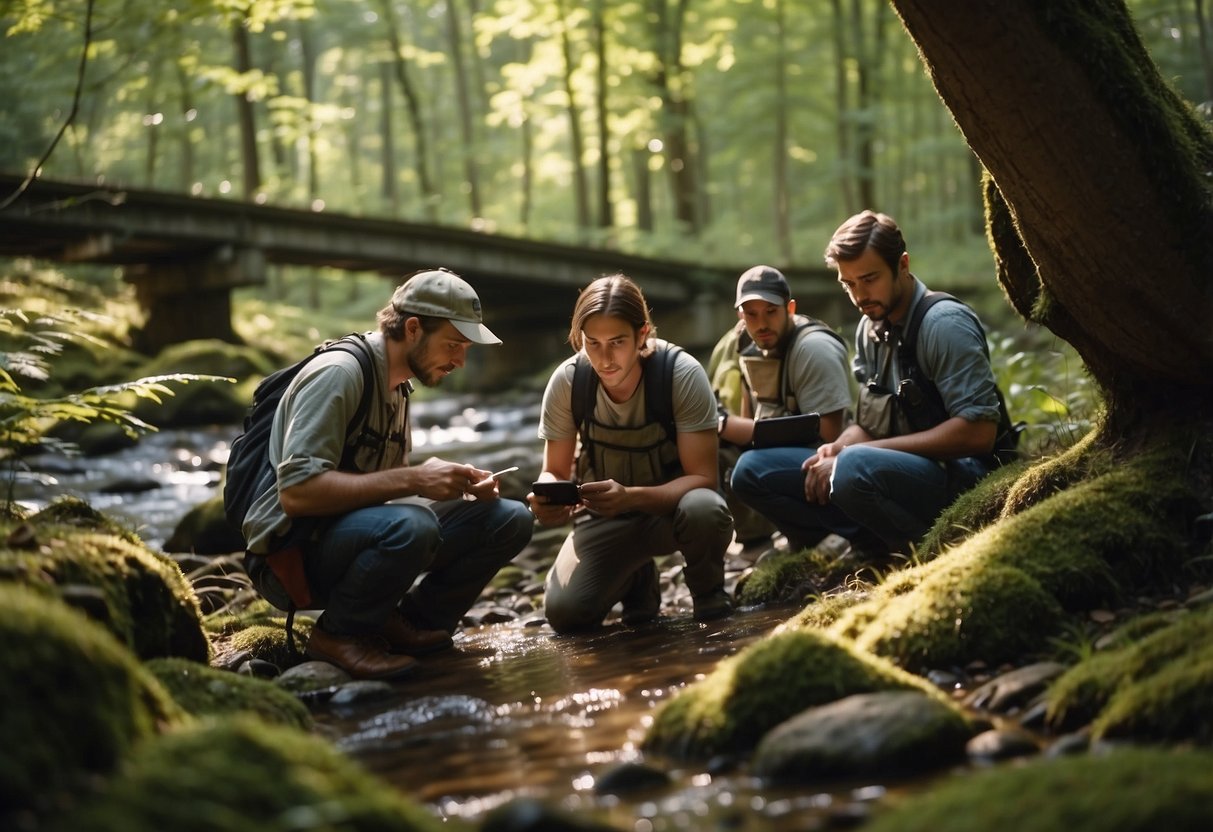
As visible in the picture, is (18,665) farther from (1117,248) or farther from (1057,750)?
(1117,248)

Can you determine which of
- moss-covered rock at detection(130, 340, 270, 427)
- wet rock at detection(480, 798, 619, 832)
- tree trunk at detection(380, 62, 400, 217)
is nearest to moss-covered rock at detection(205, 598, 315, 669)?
wet rock at detection(480, 798, 619, 832)

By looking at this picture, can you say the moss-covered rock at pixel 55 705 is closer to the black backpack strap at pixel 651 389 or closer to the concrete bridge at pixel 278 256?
the black backpack strap at pixel 651 389

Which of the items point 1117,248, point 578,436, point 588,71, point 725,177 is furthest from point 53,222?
point 725,177

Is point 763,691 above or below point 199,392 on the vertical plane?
below

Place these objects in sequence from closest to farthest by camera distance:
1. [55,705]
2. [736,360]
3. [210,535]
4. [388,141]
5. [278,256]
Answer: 1. [55,705]
2. [736,360]
3. [210,535]
4. [278,256]
5. [388,141]

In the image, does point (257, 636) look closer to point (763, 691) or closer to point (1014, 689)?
point (763, 691)

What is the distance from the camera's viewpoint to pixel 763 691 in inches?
133

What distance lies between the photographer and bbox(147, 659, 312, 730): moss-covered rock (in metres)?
3.64

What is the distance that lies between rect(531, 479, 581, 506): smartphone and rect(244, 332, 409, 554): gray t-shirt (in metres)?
0.77

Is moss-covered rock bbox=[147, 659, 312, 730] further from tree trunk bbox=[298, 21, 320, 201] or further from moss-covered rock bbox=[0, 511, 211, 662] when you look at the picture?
tree trunk bbox=[298, 21, 320, 201]

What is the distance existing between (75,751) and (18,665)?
0.68ft

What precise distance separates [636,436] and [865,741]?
2.95 m

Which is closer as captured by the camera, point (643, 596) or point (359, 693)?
point (359, 693)

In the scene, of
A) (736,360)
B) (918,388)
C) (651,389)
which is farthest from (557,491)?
(736,360)
